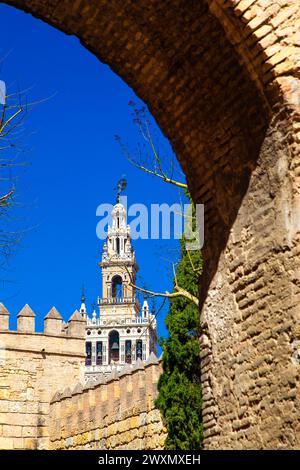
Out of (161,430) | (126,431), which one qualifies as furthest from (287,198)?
(126,431)

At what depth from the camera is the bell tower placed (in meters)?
84.9

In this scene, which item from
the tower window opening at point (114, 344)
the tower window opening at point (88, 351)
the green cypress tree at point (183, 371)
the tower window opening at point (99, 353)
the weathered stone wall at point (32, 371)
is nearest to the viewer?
the green cypress tree at point (183, 371)

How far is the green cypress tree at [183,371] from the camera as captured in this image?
548 inches

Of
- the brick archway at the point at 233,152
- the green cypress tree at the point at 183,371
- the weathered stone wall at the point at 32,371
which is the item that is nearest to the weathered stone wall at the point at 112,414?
the weathered stone wall at the point at 32,371

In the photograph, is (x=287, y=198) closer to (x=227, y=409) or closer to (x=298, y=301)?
(x=298, y=301)

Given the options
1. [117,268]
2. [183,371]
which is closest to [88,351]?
[117,268]

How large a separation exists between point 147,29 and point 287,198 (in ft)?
5.51

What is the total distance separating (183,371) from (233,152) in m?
9.30

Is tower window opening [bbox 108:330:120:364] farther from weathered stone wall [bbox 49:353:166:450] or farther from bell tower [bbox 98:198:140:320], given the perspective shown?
weathered stone wall [bbox 49:353:166:450]

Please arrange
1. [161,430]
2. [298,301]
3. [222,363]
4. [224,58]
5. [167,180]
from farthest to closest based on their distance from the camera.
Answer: [161,430], [167,180], [222,363], [224,58], [298,301]

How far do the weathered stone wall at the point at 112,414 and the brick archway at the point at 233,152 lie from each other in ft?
31.9

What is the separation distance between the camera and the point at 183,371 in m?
14.4

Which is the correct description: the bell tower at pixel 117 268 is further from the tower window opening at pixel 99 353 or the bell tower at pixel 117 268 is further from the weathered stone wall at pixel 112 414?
the weathered stone wall at pixel 112 414

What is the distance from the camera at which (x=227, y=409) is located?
18.2 ft
